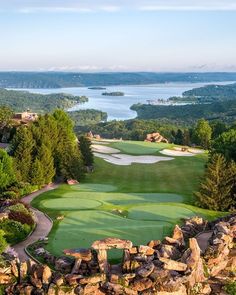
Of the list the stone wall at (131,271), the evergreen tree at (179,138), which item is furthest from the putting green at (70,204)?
the evergreen tree at (179,138)

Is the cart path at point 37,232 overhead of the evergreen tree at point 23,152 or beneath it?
beneath

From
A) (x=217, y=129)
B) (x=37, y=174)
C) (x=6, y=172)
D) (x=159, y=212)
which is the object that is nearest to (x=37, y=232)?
(x=159, y=212)

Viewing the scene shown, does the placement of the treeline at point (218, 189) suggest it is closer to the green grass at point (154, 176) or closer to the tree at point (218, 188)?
the tree at point (218, 188)

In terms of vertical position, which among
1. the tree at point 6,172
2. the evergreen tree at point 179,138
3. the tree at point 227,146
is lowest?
the evergreen tree at point 179,138

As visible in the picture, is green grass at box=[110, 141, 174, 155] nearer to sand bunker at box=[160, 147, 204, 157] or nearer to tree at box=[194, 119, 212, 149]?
sand bunker at box=[160, 147, 204, 157]

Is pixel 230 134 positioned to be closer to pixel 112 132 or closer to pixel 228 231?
pixel 228 231

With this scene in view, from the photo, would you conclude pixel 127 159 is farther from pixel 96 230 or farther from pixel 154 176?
pixel 96 230
